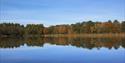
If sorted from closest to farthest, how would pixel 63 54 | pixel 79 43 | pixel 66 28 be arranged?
pixel 63 54
pixel 79 43
pixel 66 28

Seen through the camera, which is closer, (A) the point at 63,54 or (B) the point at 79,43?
(A) the point at 63,54

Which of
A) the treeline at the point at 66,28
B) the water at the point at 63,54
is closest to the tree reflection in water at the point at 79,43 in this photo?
the water at the point at 63,54

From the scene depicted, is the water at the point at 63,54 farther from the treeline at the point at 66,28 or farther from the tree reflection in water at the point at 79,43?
the treeline at the point at 66,28

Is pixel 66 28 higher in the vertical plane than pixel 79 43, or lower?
higher

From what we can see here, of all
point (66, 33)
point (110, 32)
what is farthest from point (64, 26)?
point (110, 32)

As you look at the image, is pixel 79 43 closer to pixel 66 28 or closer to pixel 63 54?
pixel 63 54

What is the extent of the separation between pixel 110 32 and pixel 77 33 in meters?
13.8

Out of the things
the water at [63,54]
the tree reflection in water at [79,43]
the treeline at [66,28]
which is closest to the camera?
the water at [63,54]

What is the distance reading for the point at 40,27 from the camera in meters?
70.1

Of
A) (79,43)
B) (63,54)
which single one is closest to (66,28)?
(79,43)

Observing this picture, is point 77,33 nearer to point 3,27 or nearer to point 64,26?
point 64,26

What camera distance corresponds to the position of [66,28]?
7119cm

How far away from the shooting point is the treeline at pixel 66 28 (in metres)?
53.0

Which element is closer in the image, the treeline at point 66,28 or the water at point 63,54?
the water at point 63,54
